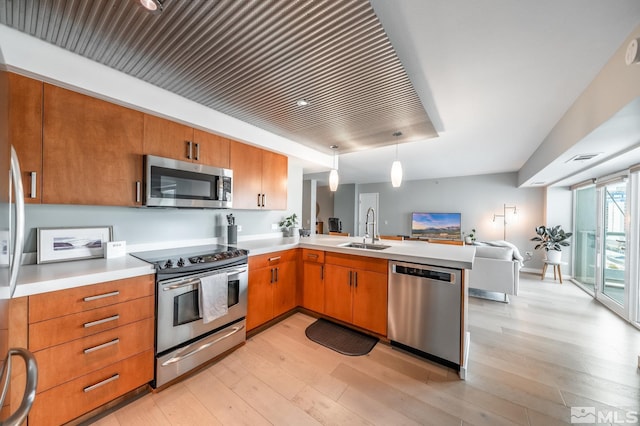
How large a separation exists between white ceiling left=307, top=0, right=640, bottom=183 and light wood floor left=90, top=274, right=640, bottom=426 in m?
2.09

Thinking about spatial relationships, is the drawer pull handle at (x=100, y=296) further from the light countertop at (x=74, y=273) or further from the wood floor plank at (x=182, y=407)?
the wood floor plank at (x=182, y=407)

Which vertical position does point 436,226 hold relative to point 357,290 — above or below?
above

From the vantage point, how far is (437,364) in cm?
203

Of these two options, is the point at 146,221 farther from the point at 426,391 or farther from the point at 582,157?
the point at 582,157

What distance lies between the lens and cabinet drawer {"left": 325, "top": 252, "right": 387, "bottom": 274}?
7.55 ft

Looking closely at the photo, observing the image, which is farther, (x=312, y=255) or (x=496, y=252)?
(x=496, y=252)

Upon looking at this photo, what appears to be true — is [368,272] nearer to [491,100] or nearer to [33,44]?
[491,100]

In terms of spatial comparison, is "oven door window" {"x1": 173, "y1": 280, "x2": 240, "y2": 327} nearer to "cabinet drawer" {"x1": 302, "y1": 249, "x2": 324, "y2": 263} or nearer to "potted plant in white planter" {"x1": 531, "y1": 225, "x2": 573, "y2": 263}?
"cabinet drawer" {"x1": 302, "y1": 249, "x2": 324, "y2": 263}

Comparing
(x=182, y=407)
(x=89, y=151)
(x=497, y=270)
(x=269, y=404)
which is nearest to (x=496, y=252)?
(x=497, y=270)

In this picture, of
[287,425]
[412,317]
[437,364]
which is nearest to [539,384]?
[437,364]

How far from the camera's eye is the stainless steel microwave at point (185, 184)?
6.37ft

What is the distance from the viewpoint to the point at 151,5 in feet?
3.83

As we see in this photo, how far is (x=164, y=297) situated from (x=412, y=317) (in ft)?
6.87
